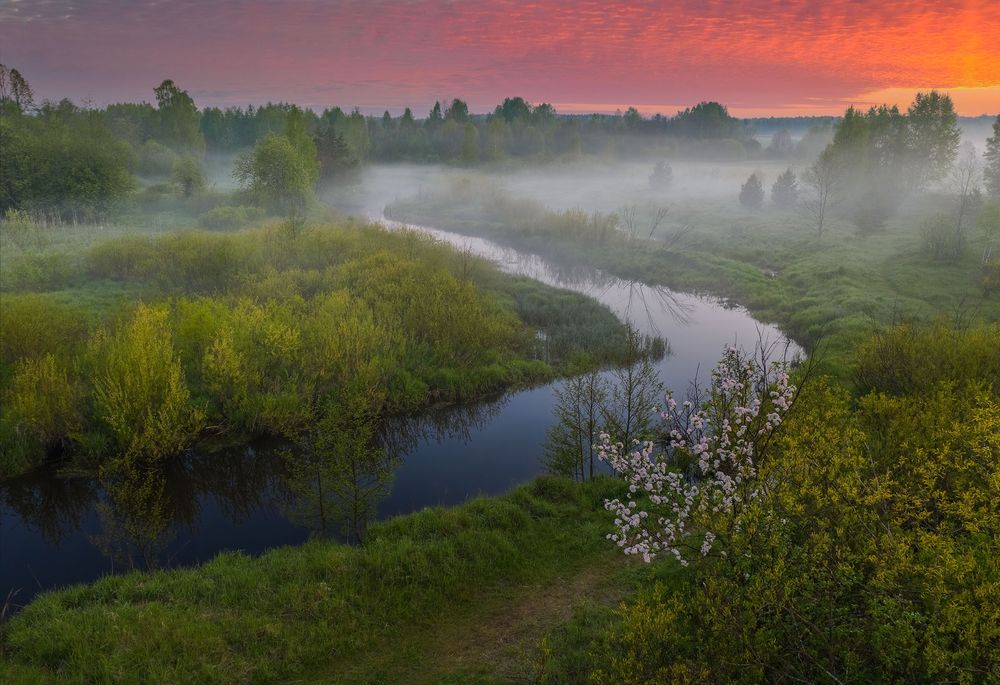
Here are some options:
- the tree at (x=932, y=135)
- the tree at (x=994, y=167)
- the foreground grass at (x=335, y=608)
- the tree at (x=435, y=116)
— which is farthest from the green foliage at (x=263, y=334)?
the tree at (x=435, y=116)

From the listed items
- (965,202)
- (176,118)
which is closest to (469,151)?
(176,118)

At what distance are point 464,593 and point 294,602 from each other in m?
3.70

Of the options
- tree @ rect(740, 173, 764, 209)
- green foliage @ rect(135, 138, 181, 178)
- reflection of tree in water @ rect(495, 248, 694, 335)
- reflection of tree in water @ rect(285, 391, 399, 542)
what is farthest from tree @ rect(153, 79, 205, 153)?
reflection of tree in water @ rect(285, 391, 399, 542)

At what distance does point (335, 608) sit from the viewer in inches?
471

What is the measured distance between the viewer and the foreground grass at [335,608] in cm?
1029

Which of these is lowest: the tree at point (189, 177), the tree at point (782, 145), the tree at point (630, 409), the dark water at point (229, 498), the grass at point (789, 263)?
the dark water at point (229, 498)

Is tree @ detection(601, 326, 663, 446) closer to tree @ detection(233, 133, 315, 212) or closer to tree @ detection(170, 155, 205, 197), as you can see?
tree @ detection(233, 133, 315, 212)

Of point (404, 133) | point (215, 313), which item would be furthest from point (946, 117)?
point (404, 133)

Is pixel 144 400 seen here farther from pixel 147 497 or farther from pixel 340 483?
pixel 340 483

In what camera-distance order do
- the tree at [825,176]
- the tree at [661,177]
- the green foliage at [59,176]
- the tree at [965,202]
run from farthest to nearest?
the tree at [661,177] → the tree at [825,176] → the green foliage at [59,176] → the tree at [965,202]

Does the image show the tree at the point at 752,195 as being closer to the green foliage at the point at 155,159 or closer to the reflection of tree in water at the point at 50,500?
the reflection of tree in water at the point at 50,500

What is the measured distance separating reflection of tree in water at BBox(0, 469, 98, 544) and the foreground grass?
5.13 meters

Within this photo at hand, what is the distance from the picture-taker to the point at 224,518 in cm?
1731

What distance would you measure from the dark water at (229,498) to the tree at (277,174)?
43281 mm
